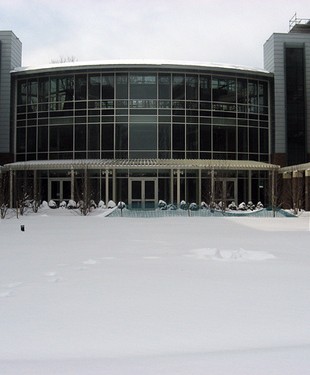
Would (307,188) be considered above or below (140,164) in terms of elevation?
below

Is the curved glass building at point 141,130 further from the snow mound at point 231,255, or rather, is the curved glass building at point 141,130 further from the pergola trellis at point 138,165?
the snow mound at point 231,255

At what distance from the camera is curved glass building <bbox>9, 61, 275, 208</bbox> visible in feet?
111

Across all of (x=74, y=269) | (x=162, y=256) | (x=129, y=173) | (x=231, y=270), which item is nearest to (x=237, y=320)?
(x=231, y=270)

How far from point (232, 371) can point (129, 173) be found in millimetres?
29442

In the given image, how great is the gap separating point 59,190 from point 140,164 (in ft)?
22.0

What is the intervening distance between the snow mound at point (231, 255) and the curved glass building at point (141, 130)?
68.8 feet

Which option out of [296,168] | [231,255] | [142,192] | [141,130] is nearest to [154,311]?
[231,255]

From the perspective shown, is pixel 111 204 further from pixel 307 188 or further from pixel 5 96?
pixel 5 96

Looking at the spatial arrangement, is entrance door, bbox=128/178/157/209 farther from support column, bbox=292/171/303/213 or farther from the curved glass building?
support column, bbox=292/171/303/213

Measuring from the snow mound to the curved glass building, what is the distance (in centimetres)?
2096

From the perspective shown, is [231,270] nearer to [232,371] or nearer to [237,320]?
[237,320]

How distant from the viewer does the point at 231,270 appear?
930cm

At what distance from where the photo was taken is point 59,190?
34.6m

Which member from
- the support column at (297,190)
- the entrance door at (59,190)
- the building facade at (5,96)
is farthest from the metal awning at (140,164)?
the building facade at (5,96)
